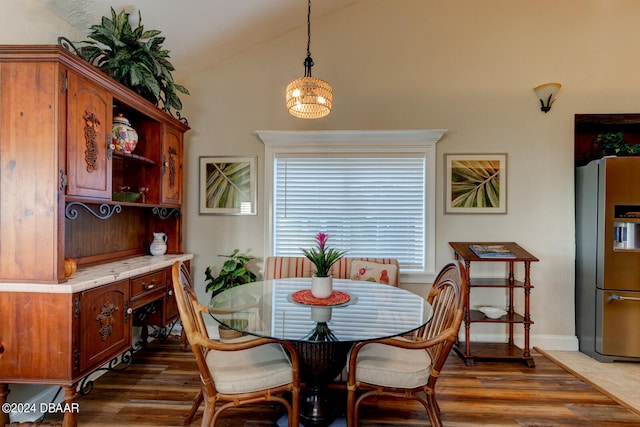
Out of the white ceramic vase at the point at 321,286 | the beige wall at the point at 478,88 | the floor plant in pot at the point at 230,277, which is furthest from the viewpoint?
the beige wall at the point at 478,88

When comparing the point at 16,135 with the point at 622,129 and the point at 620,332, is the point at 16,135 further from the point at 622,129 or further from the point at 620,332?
the point at 622,129

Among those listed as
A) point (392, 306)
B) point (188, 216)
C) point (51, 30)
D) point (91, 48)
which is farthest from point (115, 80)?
point (392, 306)

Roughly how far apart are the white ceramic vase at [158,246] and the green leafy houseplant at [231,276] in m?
0.47

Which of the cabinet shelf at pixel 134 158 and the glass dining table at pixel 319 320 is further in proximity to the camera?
the cabinet shelf at pixel 134 158

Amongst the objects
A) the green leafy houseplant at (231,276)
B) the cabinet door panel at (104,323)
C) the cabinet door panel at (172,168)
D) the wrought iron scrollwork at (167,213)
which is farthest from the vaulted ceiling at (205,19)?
the green leafy houseplant at (231,276)

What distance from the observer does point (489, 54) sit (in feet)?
9.87

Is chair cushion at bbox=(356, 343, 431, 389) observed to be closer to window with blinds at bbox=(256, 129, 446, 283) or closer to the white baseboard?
window with blinds at bbox=(256, 129, 446, 283)

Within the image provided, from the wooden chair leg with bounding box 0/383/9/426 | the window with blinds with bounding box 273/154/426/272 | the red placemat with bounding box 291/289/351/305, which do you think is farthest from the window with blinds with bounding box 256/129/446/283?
the wooden chair leg with bounding box 0/383/9/426

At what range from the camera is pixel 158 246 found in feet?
8.87

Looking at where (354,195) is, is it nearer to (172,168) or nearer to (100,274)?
(172,168)

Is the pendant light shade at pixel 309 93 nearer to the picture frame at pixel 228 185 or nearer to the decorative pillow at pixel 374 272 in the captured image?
the picture frame at pixel 228 185

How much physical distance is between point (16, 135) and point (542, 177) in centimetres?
416

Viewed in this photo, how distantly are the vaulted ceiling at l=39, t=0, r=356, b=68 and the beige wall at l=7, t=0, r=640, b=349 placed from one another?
13cm

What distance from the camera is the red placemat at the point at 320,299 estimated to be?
5.96 feet
